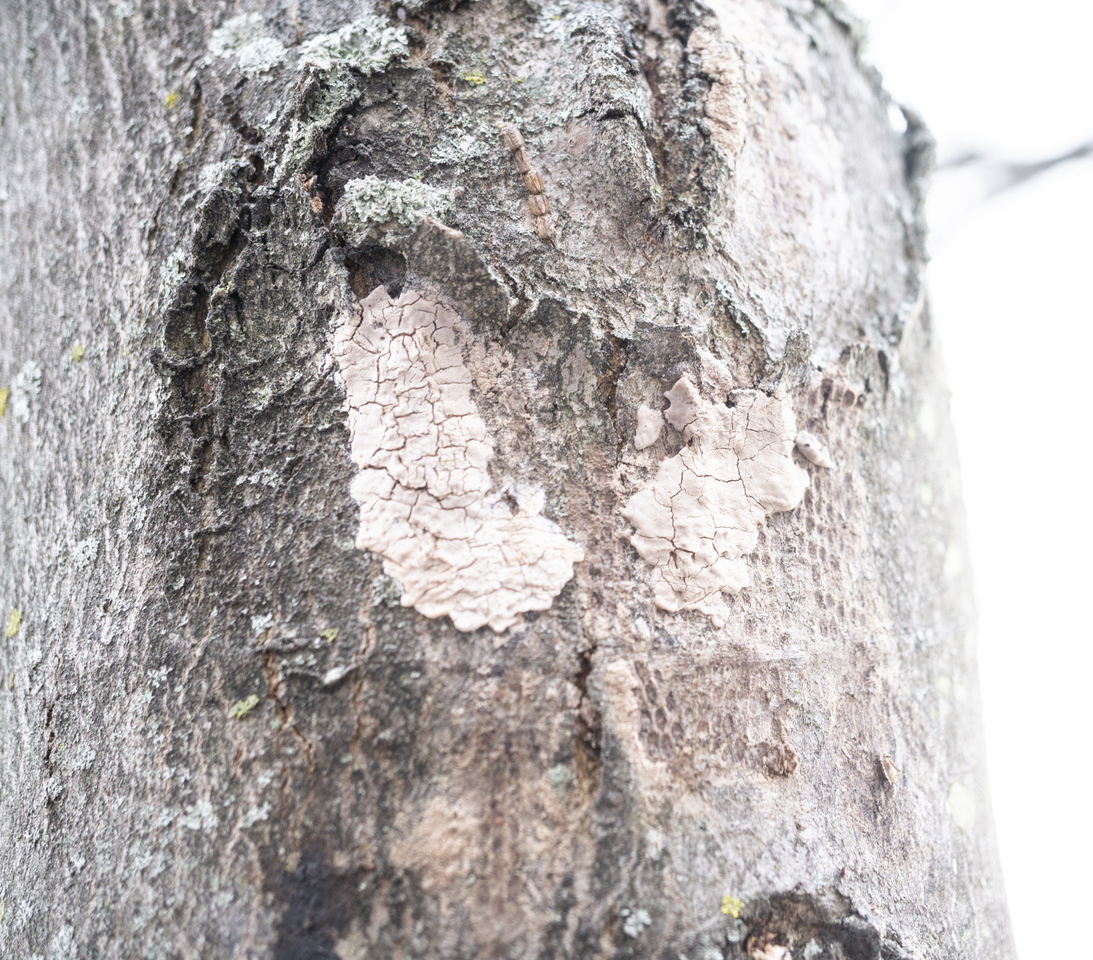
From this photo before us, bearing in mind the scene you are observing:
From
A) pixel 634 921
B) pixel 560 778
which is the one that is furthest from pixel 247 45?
pixel 634 921

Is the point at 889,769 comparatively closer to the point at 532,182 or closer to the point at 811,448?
the point at 811,448

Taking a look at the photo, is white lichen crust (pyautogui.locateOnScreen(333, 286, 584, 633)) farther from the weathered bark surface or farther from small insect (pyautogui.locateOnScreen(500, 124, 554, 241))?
small insect (pyautogui.locateOnScreen(500, 124, 554, 241))

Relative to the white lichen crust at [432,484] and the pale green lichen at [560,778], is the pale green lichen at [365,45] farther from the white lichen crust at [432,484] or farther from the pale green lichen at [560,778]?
the pale green lichen at [560,778]

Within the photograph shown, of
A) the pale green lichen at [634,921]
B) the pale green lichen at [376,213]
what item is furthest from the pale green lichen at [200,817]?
the pale green lichen at [376,213]

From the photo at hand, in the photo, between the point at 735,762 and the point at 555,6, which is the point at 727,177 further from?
the point at 735,762

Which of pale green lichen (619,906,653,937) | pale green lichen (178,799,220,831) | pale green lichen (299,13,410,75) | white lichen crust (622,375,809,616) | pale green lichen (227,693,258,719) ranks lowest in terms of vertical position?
pale green lichen (619,906,653,937)

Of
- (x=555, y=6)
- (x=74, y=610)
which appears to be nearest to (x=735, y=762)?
(x=74, y=610)

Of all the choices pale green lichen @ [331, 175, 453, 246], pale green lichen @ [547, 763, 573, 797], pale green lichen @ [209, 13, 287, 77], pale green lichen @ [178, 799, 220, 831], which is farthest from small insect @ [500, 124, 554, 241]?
pale green lichen @ [178, 799, 220, 831]
